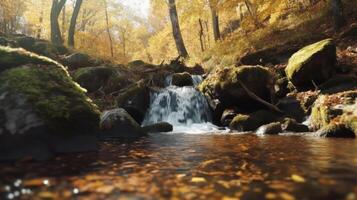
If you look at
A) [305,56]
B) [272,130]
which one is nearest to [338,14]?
[305,56]

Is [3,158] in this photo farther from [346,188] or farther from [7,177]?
[346,188]

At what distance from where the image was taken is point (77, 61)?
58.7ft

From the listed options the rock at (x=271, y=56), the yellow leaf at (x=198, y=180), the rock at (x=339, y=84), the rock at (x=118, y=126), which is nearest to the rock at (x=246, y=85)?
the rock at (x=339, y=84)

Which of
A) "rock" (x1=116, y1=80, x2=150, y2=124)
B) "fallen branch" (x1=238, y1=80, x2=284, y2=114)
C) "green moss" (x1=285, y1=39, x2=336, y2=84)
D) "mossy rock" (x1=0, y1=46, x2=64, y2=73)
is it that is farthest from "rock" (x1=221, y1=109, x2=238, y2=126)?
"mossy rock" (x1=0, y1=46, x2=64, y2=73)

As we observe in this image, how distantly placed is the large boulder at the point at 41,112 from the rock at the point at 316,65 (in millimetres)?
8894

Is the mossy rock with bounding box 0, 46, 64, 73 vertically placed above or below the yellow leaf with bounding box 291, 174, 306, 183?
above

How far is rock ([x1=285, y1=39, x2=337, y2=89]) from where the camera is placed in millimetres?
13164

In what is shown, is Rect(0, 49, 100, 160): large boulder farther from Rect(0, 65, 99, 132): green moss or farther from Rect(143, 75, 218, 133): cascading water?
Rect(143, 75, 218, 133): cascading water

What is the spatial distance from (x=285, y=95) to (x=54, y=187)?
11917mm

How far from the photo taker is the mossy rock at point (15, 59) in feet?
22.3

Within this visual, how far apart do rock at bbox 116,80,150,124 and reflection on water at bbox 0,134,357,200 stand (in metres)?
8.55

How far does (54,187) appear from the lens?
3734 millimetres

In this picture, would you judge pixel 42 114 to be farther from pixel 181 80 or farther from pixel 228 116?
pixel 181 80

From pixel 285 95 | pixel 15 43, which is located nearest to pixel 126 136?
pixel 285 95
